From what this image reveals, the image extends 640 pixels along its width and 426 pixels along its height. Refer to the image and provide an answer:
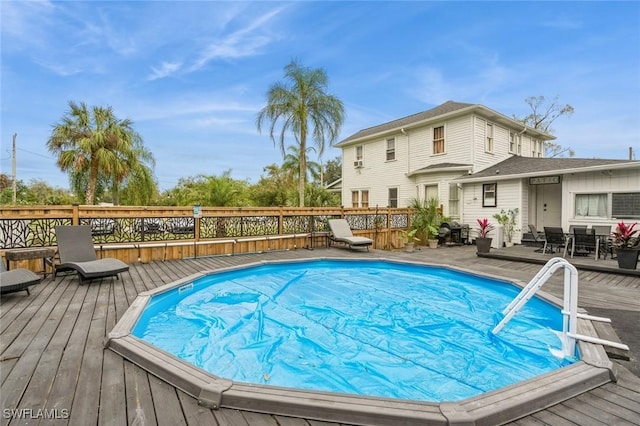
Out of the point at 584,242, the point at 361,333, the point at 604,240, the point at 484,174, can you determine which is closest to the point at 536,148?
the point at 484,174

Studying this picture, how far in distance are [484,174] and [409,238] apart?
4127 mm

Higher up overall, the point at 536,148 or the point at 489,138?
the point at 536,148

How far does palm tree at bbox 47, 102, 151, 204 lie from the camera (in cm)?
1586

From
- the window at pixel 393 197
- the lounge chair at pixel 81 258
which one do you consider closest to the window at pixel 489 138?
the window at pixel 393 197

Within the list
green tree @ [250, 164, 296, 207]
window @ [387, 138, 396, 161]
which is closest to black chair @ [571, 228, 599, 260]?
window @ [387, 138, 396, 161]

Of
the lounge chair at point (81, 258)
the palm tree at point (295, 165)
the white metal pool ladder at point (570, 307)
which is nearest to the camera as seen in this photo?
the white metal pool ladder at point (570, 307)

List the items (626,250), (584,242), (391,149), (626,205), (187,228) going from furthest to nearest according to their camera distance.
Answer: (391,149) < (626,205) < (187,228) < (584,242) < (626,250)

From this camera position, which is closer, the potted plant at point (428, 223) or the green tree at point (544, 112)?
the potted plant at point (428, 223)

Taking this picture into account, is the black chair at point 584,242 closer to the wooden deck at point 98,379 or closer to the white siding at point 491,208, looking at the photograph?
the white siding at point 491,208

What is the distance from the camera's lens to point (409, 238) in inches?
456

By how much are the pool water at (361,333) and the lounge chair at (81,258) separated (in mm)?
1316

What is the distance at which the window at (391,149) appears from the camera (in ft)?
53.7

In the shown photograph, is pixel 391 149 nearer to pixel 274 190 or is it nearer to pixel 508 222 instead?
pixel 508 222

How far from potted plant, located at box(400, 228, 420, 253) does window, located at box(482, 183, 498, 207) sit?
3139 millimetres
